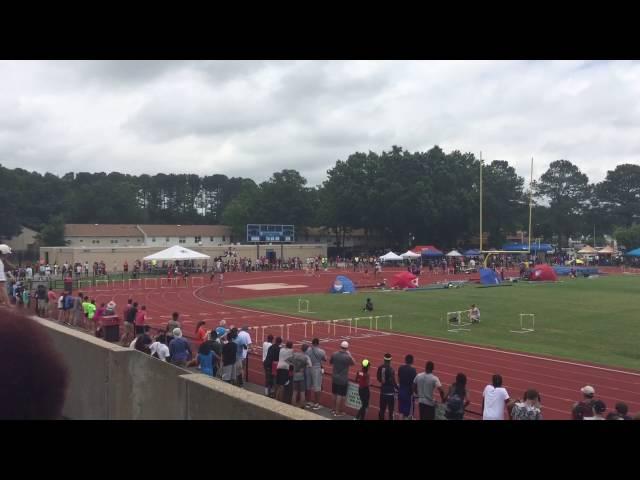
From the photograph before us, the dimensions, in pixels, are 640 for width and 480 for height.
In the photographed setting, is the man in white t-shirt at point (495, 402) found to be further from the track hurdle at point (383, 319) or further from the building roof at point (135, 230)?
the building roof at point (135, 230)

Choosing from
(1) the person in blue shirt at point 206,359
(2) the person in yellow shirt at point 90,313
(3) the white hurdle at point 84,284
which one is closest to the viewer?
(1) the person in blue shirt at point 206,359

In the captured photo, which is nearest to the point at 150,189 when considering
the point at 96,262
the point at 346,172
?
the point at 346,172

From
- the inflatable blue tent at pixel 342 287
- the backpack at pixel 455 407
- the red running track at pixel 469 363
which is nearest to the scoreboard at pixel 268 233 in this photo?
the inflatable blue tent at pixel 342 287

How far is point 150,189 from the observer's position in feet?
416

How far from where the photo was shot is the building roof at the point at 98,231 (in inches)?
2788

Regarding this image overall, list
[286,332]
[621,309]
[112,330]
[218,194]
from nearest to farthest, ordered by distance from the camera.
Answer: [112,330] → [286,332] → [621,309] → [218,194]

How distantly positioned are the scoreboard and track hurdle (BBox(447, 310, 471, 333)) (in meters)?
33.4

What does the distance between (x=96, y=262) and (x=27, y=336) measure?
173 ft

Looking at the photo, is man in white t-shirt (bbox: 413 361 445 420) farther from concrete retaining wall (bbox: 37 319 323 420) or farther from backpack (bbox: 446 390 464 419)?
concrete retaining wall (bbox: 37 319 323 420)

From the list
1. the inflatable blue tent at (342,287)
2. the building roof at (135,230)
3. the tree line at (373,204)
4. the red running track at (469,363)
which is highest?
the tree line at (373,204)

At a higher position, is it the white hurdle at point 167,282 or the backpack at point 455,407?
the backpack at point 455,407

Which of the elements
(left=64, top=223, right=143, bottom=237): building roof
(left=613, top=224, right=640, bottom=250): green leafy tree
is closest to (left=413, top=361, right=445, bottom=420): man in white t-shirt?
(left=64, top=223, right=143, bottom=237): building roof
